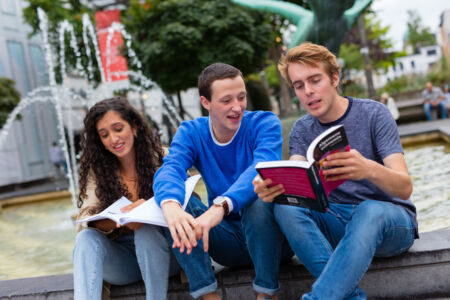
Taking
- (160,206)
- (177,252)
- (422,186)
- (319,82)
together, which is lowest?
(422,186)

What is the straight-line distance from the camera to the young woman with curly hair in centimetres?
214

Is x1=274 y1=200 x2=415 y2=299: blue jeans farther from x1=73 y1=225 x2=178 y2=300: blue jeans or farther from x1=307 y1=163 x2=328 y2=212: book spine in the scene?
x1=73 y1=225 x2=178 y2=300: blue jeans

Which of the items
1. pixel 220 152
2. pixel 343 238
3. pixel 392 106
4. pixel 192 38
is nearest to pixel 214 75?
pixel 220 152

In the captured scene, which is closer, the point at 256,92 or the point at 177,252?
the point at 177,252

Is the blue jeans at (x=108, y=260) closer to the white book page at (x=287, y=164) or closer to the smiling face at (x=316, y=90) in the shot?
the white book page at (x=287, y=164)

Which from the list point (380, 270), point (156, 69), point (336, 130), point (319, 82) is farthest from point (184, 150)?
point (156, 69)

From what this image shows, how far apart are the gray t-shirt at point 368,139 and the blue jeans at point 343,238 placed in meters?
0.06

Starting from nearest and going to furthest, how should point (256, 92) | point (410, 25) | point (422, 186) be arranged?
point (422, 186) < point (256, 92) < point (410, 25)

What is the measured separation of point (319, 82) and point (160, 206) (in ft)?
3.16

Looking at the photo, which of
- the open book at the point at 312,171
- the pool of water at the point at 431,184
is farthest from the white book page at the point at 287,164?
the pool of water at the point at 431,184

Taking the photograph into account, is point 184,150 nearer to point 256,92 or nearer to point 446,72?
point 256,92

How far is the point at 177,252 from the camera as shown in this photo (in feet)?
7.00

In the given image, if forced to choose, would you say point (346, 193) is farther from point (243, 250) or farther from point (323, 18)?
point (323, 18)

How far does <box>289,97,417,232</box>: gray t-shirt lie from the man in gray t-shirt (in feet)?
38.8
